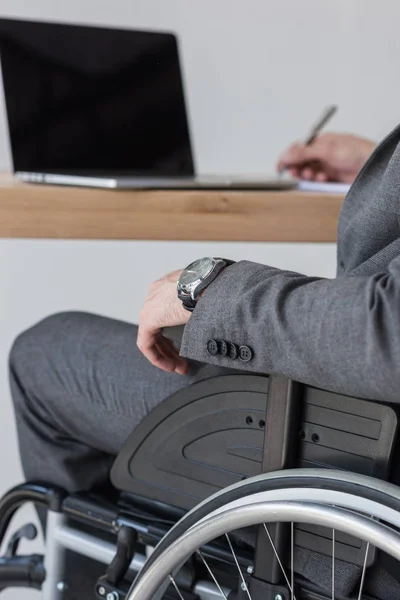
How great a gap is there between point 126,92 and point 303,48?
1001mm

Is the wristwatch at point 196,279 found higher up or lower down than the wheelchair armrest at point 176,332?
higher up

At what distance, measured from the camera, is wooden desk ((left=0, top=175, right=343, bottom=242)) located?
1.20 m

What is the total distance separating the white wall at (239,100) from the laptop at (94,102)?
0.73 metres

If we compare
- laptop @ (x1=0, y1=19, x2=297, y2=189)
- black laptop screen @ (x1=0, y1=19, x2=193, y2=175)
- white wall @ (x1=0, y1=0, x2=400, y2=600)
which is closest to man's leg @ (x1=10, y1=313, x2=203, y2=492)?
laptop @ (x1=0, y1=19, x2=297, y2=189)

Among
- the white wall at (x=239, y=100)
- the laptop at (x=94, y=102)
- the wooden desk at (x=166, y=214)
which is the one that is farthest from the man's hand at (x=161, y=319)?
the white wall at (x=239, y=100)

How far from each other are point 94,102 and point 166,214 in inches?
19.4

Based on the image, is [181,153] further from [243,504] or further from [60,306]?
[243,504]

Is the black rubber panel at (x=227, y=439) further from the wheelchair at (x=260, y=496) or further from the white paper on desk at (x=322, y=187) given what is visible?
the white paper on desk at (x=322, y=187)

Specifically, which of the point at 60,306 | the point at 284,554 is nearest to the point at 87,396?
the point at 284,554

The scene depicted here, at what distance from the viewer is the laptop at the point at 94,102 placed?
1527 millimetres

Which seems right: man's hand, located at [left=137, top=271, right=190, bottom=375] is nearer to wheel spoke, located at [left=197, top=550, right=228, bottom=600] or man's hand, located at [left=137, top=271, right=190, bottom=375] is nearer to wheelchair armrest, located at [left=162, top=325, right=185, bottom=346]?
wheelchair armrest, located at [left=162, top=325, right=185, bottom=346]

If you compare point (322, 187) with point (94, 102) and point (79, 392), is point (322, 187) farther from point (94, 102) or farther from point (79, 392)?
point (79, 392)

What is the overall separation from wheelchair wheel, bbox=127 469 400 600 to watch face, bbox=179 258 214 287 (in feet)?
0.60

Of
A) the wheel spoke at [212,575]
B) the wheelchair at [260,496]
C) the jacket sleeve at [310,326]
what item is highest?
the jacket sleeve at [310,326]
